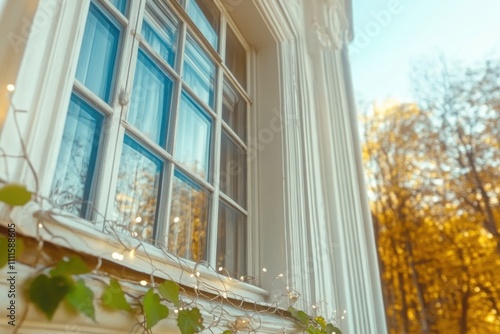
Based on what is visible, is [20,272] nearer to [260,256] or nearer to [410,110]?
[260,256]

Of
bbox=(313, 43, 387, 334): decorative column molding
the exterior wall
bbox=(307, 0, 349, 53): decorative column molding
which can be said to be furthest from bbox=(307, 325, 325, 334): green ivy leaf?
bbox=(307, 0, 349, 53): decorative column molding

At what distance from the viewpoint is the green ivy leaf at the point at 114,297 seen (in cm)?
59

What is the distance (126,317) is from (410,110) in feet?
16.5

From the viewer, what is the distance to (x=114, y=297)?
1.96 ft

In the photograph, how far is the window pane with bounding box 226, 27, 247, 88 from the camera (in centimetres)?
184

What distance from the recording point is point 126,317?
64 cm

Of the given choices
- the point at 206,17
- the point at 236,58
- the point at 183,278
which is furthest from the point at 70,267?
the point at 236,58

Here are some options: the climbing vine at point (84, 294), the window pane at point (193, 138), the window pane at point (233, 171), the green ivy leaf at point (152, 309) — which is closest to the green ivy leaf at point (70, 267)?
the climbing vine at point (84, 294)

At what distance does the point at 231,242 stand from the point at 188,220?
0.28m

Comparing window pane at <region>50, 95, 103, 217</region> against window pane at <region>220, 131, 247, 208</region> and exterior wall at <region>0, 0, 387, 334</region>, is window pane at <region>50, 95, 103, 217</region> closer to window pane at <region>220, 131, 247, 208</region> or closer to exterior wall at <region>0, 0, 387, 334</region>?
exterior wall at <region>0, 0, 387, 334</region>

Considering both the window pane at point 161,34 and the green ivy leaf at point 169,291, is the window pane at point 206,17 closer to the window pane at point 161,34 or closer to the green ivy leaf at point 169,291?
the window pane at point 161,34

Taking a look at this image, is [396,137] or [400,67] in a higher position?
[400,67]

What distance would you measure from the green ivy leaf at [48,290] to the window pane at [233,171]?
97 centimetres

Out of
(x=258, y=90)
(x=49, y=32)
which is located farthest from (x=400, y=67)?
(x=49, y=32)
